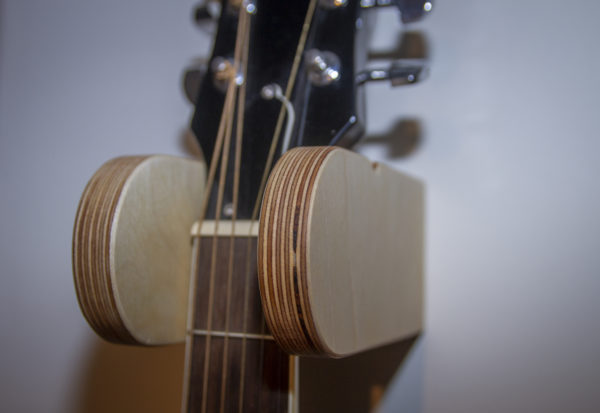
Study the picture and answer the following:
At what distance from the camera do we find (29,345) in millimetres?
895

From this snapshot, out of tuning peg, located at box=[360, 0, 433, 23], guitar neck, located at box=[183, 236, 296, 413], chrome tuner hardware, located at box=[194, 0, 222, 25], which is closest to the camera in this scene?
guitar neck, located at box=[183, 236, 296, 413]

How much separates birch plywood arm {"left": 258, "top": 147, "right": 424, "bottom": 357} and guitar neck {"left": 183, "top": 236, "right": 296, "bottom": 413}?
9cm

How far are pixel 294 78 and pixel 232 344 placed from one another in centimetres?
28

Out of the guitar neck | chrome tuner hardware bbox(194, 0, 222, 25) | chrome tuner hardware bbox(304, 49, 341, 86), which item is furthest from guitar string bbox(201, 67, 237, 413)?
chrome tuner hardware bbox(194, 0, 222, 25)

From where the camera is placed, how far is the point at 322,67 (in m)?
0.59

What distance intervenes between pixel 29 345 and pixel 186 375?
0.47 m

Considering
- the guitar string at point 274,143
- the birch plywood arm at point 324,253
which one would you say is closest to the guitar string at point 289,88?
the guitar string at point 274,143

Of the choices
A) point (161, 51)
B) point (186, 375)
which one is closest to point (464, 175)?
point (186, 375)

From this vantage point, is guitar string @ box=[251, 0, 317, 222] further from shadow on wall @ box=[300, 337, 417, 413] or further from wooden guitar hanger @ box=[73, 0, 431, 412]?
shadow on wall @ box=[300, 337, 417, 413]

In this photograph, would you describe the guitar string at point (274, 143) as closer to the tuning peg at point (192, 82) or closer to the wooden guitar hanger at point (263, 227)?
the wooden guitar hanger at point (263, 227)

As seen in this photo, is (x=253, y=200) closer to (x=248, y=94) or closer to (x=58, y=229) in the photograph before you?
(x=248, y=94)

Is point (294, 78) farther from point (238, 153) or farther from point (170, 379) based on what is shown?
point (170, 379)

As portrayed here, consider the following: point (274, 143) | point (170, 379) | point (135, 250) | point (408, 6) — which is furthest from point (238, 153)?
point (170, 379)

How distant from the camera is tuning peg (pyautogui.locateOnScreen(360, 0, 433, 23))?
0.62 m
